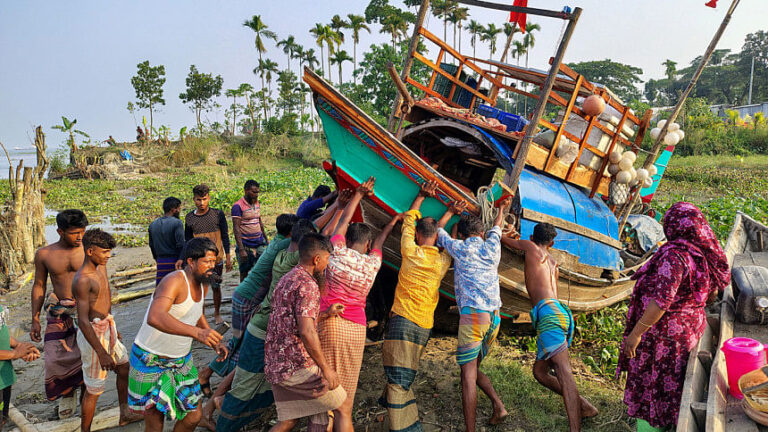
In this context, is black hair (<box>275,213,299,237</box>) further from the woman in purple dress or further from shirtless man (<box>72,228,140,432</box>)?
the woman in purple dress

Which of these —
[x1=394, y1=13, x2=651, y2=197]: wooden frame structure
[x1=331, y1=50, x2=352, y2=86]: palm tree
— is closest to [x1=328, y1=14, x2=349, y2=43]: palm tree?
[x1=331, y1=50, x2=352, y2=86]: palm tree

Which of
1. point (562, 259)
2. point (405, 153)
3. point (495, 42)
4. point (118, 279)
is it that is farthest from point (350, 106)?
point (495, 42)

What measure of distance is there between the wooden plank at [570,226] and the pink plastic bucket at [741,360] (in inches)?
87.3

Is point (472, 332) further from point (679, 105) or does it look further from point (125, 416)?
point (679, 105)

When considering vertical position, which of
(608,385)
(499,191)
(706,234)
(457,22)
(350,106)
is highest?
(457,22)

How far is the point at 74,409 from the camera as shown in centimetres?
404

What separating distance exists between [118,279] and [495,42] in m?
36.3

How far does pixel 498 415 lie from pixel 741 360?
75.3 inches

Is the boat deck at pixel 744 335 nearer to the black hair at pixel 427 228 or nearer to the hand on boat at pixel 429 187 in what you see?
the black hair at pixel 427 228

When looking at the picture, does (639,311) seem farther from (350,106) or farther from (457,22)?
(457,22)

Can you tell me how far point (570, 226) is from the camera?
5.11m

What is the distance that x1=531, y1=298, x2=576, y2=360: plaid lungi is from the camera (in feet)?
12.7

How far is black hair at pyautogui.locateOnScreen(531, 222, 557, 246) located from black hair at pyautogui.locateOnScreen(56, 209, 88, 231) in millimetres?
3998

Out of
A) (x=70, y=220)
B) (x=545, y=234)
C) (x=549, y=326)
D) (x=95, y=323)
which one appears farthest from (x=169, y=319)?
(x=545, y=234)
